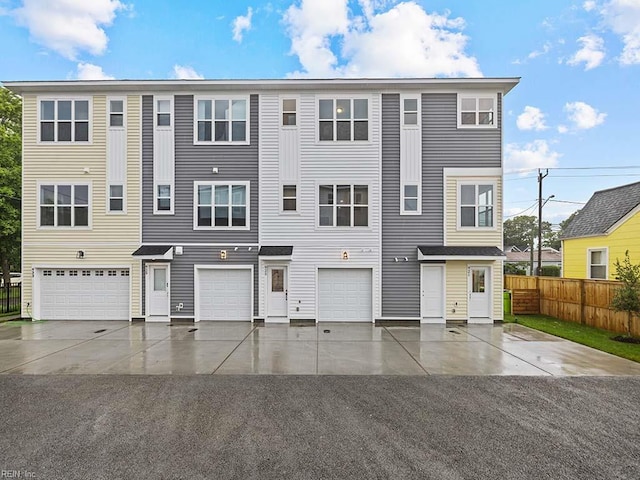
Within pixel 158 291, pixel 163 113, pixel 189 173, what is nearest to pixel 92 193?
pixel 189 173

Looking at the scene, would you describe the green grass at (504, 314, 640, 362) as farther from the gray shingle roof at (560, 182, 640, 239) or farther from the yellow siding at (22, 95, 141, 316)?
the yellow siding at (22, 95, 141, 316)

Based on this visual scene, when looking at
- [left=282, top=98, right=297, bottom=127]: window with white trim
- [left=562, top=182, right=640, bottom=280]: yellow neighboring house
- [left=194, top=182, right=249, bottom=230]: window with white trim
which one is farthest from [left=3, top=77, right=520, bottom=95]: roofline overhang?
[left=562, top=182, right=640, bottom=280]: yellow neighboring house

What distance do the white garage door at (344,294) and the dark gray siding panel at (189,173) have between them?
3282 mm

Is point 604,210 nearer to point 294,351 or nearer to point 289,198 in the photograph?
point 289,198

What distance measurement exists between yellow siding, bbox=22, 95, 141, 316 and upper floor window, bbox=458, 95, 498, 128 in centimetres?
1177

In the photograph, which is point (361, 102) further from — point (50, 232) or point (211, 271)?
point (50, 232)

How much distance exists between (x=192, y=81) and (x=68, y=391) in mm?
10212

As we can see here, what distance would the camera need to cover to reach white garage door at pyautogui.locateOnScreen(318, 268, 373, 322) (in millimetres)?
11703

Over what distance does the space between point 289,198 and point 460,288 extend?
6.94 m

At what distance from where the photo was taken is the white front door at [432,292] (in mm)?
11414

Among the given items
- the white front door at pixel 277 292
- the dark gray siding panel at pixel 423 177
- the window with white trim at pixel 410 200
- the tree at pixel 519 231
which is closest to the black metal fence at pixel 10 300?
the white front door at pixel 277 292

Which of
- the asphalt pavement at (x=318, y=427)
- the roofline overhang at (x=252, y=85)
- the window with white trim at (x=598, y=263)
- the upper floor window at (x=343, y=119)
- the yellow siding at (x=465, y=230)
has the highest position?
the roofline overhang at (x=252, y=85)

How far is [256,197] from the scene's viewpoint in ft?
38.4

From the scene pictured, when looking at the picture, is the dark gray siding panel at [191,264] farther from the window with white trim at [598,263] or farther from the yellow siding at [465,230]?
the window with white trim at [598,263]
